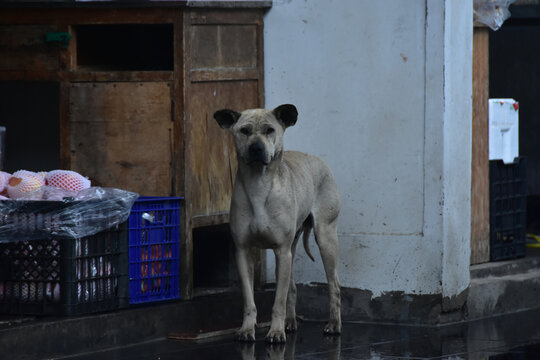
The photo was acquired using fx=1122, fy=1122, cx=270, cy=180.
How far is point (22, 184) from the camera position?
26.1ft

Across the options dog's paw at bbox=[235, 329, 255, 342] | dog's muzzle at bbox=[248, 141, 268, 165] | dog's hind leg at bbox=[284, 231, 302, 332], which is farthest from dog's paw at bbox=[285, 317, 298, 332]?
dog's muzzle at bbox=[248, 141, 268, 165]

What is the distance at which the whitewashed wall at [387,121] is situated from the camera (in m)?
9.04

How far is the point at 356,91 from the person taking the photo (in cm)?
930

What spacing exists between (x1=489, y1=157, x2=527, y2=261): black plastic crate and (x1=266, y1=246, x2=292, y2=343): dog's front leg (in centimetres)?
292

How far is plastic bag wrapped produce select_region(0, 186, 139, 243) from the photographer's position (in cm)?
761

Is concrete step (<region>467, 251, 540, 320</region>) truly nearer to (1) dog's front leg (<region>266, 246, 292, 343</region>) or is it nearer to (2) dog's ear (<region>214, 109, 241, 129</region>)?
(1) dog's front leg (<region>266, 246, 292, 343</region>)

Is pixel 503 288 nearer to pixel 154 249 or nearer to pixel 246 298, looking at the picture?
pixel 246 298

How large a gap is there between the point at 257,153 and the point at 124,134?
149cm

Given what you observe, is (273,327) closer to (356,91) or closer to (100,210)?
(100,210)

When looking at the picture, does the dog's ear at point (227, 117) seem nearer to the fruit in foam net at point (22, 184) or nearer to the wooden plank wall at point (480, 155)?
the fruit in foam net at point (22, 184)

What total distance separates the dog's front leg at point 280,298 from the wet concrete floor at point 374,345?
0.09 metres

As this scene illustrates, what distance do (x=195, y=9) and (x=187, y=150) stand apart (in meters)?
1.11


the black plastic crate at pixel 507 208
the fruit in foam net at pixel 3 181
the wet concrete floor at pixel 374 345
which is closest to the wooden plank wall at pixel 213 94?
the wet concrete floor at pixel 374 345

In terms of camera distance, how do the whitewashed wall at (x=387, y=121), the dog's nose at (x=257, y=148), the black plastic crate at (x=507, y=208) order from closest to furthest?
the dog's nose at (x=257, y=148), the whitewashed wall at (x=387, y=121), the black plastic crate at (x=507, y=208)
